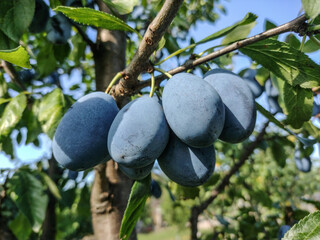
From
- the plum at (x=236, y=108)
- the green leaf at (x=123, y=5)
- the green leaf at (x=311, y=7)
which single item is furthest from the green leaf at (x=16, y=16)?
the green leaf at (x=311, y=7)

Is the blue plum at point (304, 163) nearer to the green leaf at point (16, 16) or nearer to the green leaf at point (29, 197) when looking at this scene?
the green leaf at point (29, 197)

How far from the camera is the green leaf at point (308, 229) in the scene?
0.58 m

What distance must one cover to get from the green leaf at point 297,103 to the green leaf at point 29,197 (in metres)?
0.99

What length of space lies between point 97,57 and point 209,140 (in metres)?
0.79

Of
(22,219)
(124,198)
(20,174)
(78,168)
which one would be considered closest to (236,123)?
(78,168)

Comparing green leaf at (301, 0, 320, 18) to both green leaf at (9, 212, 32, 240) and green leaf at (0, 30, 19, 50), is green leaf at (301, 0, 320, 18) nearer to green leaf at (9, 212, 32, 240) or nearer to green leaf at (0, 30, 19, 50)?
green leaf at (0, 30, 19, 50)

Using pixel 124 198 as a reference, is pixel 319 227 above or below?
above

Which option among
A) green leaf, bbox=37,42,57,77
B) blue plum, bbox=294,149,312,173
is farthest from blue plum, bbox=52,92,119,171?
blue plum, bbox=294,149,312,173

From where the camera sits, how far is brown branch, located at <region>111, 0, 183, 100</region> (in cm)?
57

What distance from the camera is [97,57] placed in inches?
47.7

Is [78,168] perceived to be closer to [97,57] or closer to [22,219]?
[97,57]

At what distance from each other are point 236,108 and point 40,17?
1074 mm

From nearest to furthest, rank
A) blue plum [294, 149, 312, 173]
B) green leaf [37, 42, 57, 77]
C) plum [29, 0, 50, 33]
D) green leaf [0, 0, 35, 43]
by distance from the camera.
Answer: green leaf [0, 0, 35, 43] < plum [29, 0, 50, 33] < green leaf [37, 42, 57, 77] < blue plum [294, 149, 312, 173]

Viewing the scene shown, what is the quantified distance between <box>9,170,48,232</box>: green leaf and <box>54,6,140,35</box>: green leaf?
2.71 ft
